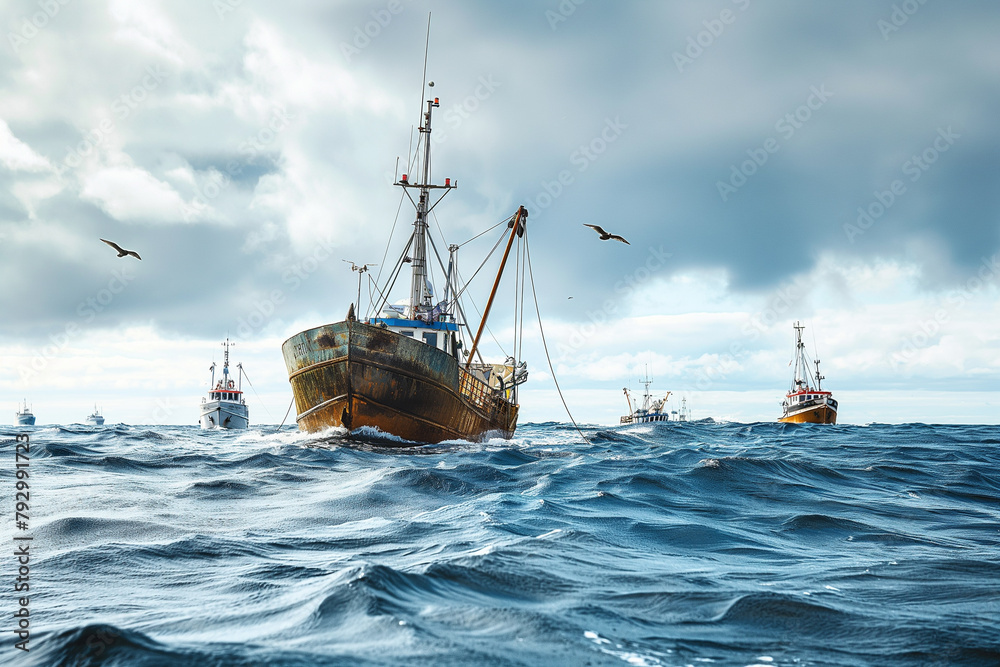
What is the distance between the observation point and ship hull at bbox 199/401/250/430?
2131 inches

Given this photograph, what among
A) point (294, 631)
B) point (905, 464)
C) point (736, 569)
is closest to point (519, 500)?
point (736, 569)

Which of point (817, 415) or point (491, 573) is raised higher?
point (817, 415)

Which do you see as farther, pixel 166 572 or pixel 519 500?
pixel 519 500

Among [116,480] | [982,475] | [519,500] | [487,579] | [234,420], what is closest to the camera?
[487,579]

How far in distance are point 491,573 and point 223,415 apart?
54.6 meters

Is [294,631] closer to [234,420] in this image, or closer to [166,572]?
[166,572]

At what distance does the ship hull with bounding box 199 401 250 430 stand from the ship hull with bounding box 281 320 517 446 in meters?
36.1

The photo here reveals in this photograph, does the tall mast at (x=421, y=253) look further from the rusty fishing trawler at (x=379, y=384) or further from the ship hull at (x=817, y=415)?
the ship hull at (x=817, y=415)

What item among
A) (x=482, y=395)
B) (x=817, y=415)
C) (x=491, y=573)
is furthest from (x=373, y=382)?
(x=817, y=415)

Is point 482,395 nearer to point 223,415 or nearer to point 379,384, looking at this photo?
point 379,384

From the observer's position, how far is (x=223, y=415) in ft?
178

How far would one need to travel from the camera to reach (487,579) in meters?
5.38

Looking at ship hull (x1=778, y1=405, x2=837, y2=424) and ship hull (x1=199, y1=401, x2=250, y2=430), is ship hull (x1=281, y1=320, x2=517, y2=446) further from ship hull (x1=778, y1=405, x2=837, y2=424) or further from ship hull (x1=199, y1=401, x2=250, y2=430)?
ship hull (x1=778, y1=405, x2=837, y2=424)

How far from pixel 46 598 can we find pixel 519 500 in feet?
22.5
